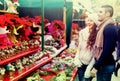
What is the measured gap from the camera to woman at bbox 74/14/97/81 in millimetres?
3361

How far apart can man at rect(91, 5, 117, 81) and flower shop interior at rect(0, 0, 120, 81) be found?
0.63 ft

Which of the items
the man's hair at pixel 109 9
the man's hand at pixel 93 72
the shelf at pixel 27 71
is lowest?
the man's hand at pixel 93 72

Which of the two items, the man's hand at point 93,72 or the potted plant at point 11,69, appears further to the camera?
the man's hand at point 93,72

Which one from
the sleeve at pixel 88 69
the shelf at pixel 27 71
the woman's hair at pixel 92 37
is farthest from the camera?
the sleeve at pixel 88 69

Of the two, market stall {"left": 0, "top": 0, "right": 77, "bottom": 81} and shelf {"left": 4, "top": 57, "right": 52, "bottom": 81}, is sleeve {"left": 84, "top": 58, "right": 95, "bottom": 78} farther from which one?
shelf {"left": 4, "top": 57, "right": 52, "bottom": 81}

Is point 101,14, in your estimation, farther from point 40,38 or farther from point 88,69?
point 40,38

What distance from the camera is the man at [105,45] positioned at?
3.08 metres

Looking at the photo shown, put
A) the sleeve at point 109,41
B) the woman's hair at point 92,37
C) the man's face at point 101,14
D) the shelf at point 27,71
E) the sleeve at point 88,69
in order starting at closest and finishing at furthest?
the shelf at point 27,71 < the sleeve at point 109,41 < the man's face at point 101,14 < the woman's hair at point 92,37 < the sleeve at point 88,69

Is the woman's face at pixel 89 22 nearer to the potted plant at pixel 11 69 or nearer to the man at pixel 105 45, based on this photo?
the man at pixel 105 45

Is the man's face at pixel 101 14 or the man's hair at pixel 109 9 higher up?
the man's hair at pixel 109 9

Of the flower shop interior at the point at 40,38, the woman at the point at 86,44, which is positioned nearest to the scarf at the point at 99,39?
the woman at the point at 86,44

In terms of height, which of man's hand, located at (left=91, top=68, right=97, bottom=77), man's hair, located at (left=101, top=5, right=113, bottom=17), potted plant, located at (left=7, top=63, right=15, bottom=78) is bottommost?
man's hand, located at (left=91, top=68, right=97, bottom=77)

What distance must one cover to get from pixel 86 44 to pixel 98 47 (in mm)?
290

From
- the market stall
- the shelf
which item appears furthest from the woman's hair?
the shelf
